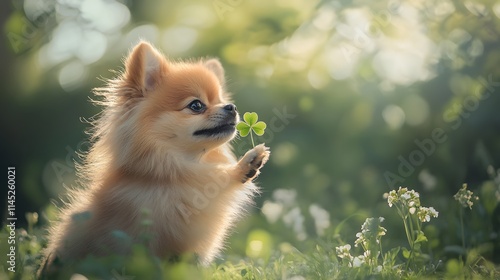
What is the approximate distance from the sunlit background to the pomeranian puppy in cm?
174

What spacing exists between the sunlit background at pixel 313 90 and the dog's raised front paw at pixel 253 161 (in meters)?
1.72

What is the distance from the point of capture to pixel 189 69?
11.1 ft

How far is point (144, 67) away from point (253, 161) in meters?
0.74

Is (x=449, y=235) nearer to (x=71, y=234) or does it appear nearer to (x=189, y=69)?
(x=189, y=69)

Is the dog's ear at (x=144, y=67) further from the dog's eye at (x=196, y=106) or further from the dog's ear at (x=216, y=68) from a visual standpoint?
the dog's ear at (x=216, y=68)

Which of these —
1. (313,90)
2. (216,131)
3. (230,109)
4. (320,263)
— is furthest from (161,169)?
(313,90)

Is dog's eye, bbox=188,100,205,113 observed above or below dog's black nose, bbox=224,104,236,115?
below

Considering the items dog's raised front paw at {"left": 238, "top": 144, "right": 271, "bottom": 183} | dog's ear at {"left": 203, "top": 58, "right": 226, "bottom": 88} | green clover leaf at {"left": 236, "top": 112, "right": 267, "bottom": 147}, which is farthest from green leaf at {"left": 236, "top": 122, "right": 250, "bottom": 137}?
dog's ear at {"left": 203, "top": 58, "right": 226, "bottom": 88}

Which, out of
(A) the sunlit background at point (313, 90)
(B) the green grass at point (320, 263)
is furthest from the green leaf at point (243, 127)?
(A) the sunlit background at point (313, 90)

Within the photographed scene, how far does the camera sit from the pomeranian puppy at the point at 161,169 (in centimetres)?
303

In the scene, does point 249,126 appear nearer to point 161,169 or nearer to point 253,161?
point 253,161

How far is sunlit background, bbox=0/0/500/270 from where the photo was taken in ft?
17.7

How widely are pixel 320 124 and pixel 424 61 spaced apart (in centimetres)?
109

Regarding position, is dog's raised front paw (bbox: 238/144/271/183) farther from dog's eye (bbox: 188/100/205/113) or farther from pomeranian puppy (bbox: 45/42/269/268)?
dog's eye (bbox: 188/100/205/113)
